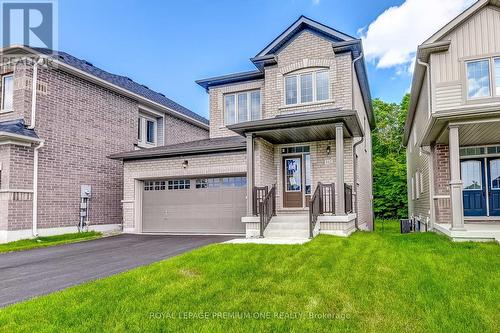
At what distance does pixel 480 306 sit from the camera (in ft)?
14.2

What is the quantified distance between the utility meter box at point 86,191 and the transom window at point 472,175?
13596 millimetres

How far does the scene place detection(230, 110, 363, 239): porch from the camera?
998 centimetres

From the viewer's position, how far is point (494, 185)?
11.6 metres

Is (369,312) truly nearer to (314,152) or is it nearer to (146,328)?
(146,328)

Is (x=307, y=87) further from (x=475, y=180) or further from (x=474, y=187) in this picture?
(x=474, y=187)

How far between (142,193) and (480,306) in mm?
12212

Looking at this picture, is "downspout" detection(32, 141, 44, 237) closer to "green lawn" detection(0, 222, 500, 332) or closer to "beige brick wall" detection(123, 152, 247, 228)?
"beige brick wall" detection(123, 152, 247, 228)

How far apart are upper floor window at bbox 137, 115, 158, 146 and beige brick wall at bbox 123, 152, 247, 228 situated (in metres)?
3.84

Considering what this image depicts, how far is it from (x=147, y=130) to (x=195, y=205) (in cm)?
699

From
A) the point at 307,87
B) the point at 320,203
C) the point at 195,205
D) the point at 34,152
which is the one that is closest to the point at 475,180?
the point at 320,203

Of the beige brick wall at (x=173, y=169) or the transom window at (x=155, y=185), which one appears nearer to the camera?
Answer: the beige brick wall at (x=173, y=169)

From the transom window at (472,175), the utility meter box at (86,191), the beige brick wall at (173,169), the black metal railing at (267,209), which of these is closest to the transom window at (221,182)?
the beige brick wall at (173,169)

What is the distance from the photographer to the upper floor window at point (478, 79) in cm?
1053

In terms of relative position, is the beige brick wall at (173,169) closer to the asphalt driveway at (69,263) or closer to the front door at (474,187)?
the asphalt driveway at (69,263)
